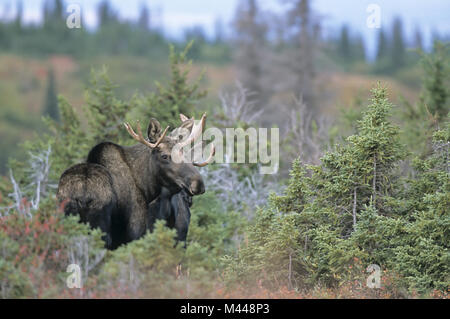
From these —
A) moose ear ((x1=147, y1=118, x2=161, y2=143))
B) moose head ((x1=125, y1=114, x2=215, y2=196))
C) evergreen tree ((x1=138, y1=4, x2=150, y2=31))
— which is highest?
evergreen tree ((x1=138, y1=4, x2=150, y2=31))

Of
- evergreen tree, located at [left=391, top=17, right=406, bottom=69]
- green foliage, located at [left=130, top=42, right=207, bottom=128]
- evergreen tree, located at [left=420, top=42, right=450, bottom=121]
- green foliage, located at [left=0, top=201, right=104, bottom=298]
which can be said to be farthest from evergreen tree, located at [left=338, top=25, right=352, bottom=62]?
green foliage, located at [left=0, top=201, right=104, bottom=298]

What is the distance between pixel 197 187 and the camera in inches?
391

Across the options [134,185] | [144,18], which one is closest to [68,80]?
[144,18]

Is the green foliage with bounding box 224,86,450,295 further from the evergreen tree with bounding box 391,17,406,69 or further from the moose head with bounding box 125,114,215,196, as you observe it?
the evergreen tree with bounding box 391,17,406,69

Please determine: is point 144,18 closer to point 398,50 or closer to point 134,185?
point 398,50

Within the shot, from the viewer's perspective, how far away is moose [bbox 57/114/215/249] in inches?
392

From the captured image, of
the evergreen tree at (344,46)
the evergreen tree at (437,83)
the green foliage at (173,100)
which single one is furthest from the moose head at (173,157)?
the evergreen tree at (344,46)

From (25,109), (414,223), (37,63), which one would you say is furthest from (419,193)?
(37,63)

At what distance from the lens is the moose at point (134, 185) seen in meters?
9.95

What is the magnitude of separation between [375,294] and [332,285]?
80 cm

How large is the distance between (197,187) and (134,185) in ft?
4.21

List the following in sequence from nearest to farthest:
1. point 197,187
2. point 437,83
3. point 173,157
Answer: point 197,187
point 173,157
point 437,83

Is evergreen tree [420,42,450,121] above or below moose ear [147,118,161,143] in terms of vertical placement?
above

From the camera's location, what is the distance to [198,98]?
17281 mm
